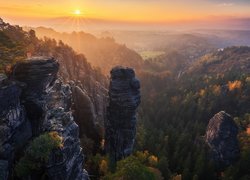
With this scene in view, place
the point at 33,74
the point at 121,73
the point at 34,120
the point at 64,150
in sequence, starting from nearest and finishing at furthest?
the point at 64,150, the point at 34,120, the point at 33,74, the point at 121,73

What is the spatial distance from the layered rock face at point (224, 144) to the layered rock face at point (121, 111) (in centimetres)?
4916

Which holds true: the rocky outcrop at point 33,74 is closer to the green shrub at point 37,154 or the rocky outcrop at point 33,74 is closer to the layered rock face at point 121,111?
the green shrub at point 37,154

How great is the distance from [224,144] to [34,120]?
91.7 metres

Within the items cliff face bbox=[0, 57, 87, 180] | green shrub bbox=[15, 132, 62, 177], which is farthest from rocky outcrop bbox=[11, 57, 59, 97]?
green shrub bbox=[15, 132, 62, 177]

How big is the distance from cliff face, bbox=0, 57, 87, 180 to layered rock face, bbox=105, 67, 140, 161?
27670mm

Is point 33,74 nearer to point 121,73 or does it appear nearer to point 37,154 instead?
point 37,154

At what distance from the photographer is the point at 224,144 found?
127 metres

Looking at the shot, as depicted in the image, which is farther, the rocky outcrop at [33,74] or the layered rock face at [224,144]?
the layered rock face at [224,144]

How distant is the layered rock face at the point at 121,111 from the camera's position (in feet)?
291

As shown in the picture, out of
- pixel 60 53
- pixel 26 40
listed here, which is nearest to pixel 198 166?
pixel 60 53

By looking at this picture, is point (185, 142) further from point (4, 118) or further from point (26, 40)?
point (4, 118)

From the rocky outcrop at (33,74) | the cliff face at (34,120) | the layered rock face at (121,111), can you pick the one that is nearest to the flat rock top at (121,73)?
the layered rock face at (121,111)

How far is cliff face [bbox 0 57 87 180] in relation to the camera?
1921 inches

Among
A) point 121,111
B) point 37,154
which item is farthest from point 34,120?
point 121,111
